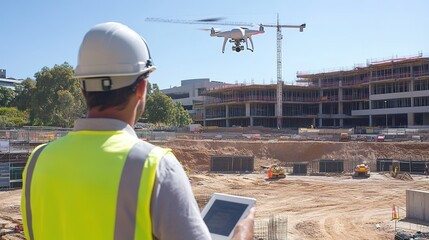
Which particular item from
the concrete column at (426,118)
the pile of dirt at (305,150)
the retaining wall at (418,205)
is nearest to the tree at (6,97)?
the pile of dirt at (305,150)

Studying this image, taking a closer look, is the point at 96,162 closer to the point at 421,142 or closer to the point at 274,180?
the point at 274,180

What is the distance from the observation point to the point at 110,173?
65.2 inches

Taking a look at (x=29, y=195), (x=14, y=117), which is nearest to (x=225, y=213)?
(x=29, y=195)

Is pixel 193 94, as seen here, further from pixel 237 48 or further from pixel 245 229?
pixel 245 229

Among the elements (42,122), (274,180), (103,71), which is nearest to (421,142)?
(274,180)

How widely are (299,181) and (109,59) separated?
33156 mm

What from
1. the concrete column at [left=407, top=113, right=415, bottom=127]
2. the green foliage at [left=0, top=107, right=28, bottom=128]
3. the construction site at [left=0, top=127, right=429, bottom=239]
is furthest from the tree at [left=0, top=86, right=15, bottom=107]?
the concrete column at [left=407, top=113, right=415, bottom=127]

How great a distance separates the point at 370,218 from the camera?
69.9 feet

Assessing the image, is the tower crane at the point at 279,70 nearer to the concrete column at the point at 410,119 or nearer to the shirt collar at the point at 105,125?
the concrete column at the point at 410,119

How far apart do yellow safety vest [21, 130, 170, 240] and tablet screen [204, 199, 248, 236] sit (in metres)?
0.69

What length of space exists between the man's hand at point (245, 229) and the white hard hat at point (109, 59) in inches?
29.7

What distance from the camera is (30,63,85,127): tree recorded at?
60.8m

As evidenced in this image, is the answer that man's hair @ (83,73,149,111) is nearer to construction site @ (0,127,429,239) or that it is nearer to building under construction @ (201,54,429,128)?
construction site @ (0,127,429,239)

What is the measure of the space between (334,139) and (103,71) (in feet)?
184
